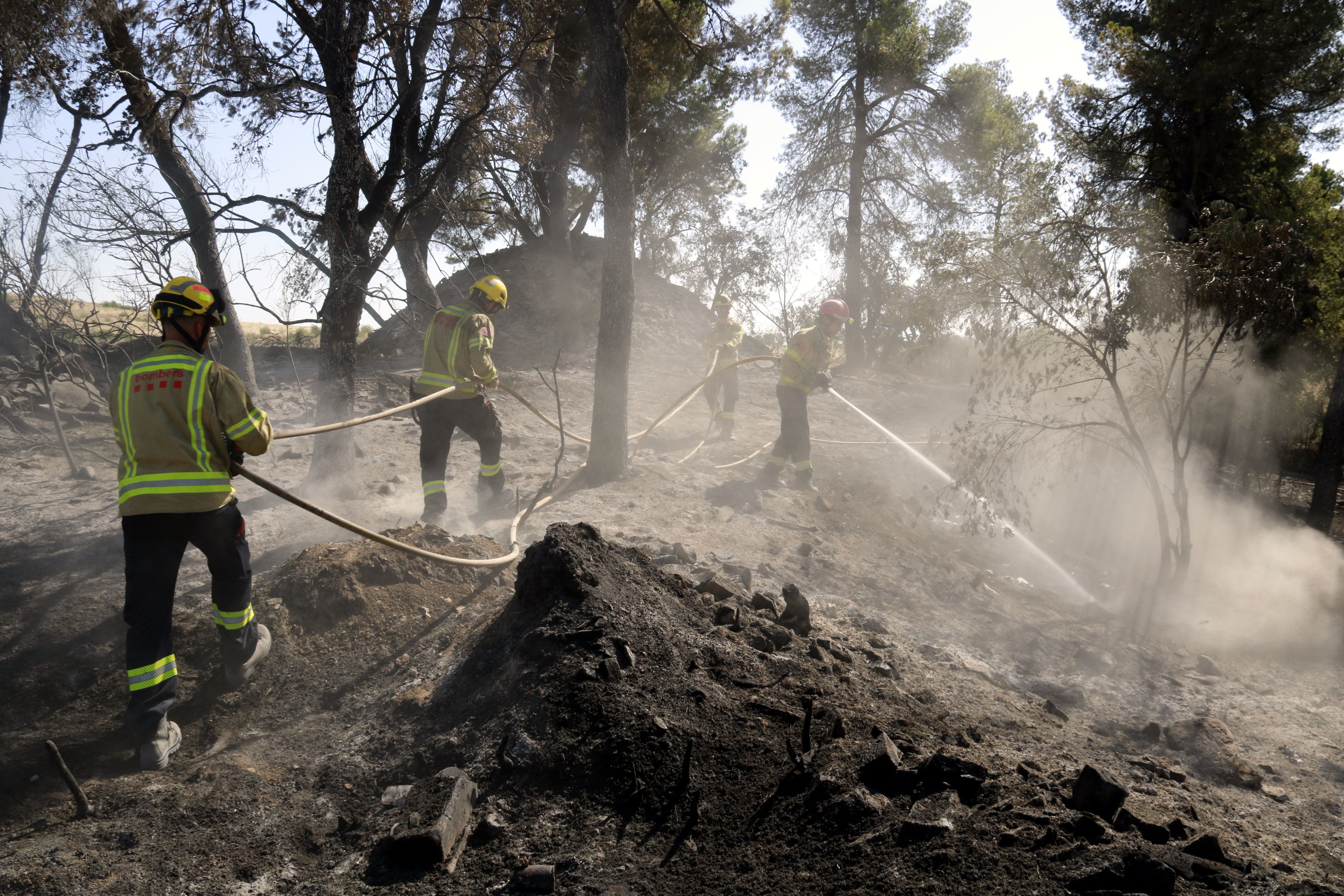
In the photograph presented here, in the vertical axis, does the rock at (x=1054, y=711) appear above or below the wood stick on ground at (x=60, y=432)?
below

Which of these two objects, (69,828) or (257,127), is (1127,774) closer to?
(69,828)

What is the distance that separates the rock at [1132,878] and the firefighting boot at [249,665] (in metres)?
4.12

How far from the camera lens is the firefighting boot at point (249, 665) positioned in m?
4.08

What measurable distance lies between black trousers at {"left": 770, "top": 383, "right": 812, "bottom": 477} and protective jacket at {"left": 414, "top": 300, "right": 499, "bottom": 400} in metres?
3.62

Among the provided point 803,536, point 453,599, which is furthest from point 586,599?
point 803,536

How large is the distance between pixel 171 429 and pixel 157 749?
1.54m

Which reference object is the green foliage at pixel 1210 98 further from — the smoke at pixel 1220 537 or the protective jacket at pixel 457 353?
the protective jacket at pixel 457 353

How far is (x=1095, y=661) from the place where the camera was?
18.9ft

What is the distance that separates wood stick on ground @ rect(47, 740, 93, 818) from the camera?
2.88 metres

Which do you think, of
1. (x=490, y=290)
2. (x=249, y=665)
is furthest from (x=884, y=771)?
(x=490, y=290)

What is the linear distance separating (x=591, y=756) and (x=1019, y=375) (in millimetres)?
6035

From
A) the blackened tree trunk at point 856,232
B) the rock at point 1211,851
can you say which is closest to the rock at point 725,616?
the rock at point 1211,851

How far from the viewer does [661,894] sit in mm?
2533

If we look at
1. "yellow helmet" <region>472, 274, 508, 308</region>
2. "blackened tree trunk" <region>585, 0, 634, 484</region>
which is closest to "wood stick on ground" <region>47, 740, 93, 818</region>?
"yellow helmet" <region>472, 274, 508, 308</region>
